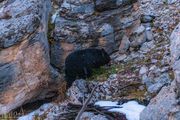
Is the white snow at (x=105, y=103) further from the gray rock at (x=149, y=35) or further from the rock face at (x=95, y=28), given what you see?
the gray rock at (x=149, y=35)

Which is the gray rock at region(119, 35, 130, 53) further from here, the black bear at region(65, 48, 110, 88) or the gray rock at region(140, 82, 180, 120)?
the gray rock at region(140, 82, 180, 120)

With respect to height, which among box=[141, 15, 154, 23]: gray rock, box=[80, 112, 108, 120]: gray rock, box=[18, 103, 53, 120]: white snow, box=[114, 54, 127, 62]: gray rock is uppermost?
box=[141, 15, 154, 23]: gray rock

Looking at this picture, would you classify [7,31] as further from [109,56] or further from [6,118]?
[109,56]

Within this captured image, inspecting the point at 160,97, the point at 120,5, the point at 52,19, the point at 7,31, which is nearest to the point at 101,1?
the point at 120,5

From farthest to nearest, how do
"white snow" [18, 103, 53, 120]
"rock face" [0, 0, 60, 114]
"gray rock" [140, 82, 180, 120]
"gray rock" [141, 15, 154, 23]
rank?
1. "gray rock" [141, 15, 154, 23]
2. "rock face" [0, 0, 60, 114]
3. "white snow" [18, 103, 53, 120]
4. "gray rock" [140, 82, 180, 120]

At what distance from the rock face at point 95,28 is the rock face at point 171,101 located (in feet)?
12.9

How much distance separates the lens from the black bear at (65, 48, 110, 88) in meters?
10.1

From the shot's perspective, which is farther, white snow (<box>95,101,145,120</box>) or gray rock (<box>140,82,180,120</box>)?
white snow (<box>95,101,145,120</box>)

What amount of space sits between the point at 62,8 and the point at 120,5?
1.40 meters

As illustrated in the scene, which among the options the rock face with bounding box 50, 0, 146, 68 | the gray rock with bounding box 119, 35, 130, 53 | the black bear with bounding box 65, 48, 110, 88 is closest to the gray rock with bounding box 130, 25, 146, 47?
the rock face with bounding box 50, 0, 146, 68

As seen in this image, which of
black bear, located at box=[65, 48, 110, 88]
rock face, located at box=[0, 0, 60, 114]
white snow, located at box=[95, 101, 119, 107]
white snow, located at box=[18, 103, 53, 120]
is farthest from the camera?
black bear, located at box=[65, 48, 110, 88]

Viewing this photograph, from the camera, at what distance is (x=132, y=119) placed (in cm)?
780

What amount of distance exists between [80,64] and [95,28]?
3.72ft

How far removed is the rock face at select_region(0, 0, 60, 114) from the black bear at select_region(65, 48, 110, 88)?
0.52 metres
